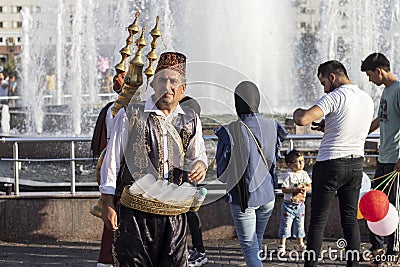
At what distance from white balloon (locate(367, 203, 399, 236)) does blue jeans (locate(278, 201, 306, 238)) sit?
920 millimetres

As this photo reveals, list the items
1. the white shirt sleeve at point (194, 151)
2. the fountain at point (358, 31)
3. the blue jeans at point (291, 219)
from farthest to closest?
the fountain at point (358, 31) → the blue jeans at point (291, 219) → the white shirt sleeve at point (194, 151)

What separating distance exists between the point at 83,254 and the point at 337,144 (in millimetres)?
2636

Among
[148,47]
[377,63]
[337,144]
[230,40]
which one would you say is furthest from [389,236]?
[230,40]

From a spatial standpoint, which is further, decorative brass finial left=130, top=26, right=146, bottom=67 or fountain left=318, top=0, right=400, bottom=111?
fountain left=318, top=0, right=400, bottom=111

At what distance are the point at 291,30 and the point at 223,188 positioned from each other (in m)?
18.7

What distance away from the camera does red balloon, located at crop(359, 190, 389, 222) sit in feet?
20.2

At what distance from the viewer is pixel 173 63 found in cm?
471

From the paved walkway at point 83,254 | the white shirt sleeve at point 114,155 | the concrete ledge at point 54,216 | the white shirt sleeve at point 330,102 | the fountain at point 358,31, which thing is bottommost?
the paved walkway at point 83,254

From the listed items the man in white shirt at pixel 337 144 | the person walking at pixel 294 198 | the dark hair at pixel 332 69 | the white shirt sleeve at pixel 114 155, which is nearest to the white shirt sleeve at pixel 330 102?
the man in white shirt at pixel 337 144

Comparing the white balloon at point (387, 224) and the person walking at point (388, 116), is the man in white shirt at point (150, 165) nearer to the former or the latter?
the white balloon at point (387, 224)

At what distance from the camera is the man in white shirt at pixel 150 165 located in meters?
4.66

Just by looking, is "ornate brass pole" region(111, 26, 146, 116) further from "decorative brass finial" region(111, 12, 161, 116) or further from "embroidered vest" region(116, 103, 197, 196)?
"embroidered vest" region(116, 103, 197, 196)

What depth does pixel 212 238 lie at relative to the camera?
794 cm

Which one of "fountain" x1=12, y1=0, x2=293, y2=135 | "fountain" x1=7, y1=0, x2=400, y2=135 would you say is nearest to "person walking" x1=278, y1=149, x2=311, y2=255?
"fountain" x1=12, y1=0, x2=293, y2=135
